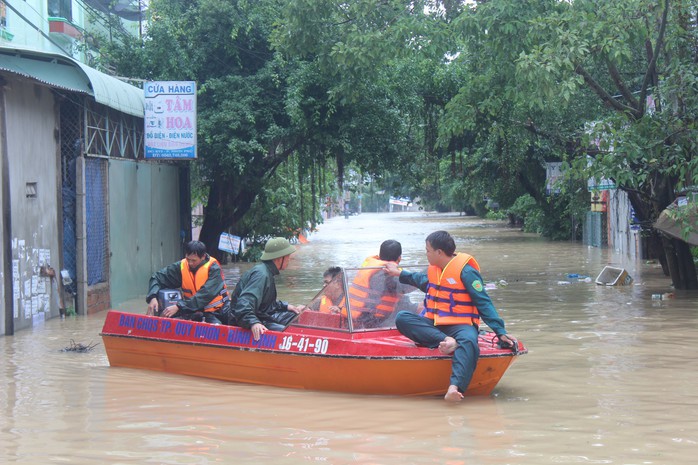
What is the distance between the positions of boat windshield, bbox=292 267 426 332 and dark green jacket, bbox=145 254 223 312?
4.20 ft

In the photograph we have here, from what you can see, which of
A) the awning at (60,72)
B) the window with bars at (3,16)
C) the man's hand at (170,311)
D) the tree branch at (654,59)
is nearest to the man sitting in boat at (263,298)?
the man's hand at (170,311)

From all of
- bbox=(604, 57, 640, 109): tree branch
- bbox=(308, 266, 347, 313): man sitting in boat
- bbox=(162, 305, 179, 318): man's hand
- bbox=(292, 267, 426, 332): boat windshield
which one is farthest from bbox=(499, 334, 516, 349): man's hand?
bbox=(604, 57, 640, 109): tree branch

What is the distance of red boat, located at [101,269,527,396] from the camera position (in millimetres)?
7586

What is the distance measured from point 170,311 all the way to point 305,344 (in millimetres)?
1874

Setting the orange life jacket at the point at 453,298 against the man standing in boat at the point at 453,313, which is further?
the orange life jacket at the point at 453,298

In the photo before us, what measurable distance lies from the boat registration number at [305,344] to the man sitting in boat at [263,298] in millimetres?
262

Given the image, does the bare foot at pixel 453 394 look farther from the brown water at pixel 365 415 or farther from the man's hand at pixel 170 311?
the man's hand at pixel 170 311

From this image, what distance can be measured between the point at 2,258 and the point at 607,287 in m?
11.7

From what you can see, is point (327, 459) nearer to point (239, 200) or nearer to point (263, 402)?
point (263, 402)

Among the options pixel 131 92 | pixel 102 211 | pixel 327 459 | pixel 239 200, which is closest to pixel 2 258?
pixel 102 211

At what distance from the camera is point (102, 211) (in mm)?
15242

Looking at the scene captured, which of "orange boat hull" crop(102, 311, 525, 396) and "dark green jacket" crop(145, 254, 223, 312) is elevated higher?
"dark green jacket" crop(145, 254, 223, 312)

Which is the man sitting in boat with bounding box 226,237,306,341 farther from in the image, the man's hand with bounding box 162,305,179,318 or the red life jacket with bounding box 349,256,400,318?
the red life jacket with bounding box 349,256,400,318

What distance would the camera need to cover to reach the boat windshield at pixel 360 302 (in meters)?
8.13
